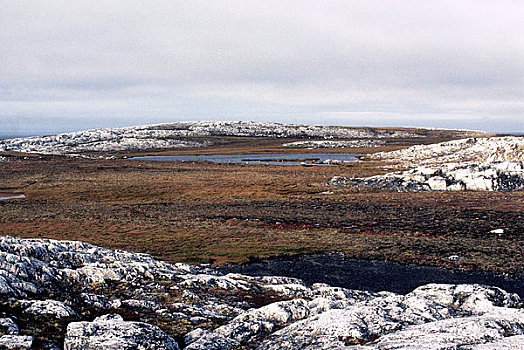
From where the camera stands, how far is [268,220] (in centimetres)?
4753

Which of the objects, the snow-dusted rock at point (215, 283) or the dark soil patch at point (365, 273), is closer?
the snow-dusted rock at point (215, 283)

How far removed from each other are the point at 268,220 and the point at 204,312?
3211cm

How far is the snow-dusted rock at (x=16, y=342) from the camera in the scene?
34.1 feet

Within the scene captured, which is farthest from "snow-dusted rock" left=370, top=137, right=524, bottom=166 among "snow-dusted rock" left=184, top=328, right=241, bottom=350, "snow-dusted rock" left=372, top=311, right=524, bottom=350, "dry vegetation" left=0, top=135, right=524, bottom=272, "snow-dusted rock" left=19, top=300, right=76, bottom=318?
"snow-dusted rock" left=19, top=300, right=76, bottom=318

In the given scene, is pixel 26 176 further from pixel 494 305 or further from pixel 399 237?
pixel 494 305

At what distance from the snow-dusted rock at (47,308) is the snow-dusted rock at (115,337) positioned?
7.11ft

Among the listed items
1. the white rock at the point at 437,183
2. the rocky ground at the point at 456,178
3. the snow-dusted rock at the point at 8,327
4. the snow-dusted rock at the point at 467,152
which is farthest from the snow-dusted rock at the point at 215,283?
the snow-dusted rock at the point at 467,152

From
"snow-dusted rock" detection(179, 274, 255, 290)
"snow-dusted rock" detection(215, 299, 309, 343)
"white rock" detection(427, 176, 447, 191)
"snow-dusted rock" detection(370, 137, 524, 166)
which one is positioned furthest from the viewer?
"snow-dusted rock" detection(370, 137, 524, 166)

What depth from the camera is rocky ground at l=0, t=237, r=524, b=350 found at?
11.4 meters

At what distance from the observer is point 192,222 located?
1859 inches

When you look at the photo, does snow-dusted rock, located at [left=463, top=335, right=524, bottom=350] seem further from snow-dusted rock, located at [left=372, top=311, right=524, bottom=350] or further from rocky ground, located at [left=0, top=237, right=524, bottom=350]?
snow-dusted rock, located at [left=372, top=311, right=524, bottom=350]

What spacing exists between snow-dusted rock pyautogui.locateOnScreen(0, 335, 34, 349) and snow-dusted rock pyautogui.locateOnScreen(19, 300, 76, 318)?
222cm

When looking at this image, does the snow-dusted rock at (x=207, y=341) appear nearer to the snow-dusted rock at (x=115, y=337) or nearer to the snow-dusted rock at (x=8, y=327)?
the snow-dusted rock at (x=115, y=337)

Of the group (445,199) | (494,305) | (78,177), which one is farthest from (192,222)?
(78,177)
